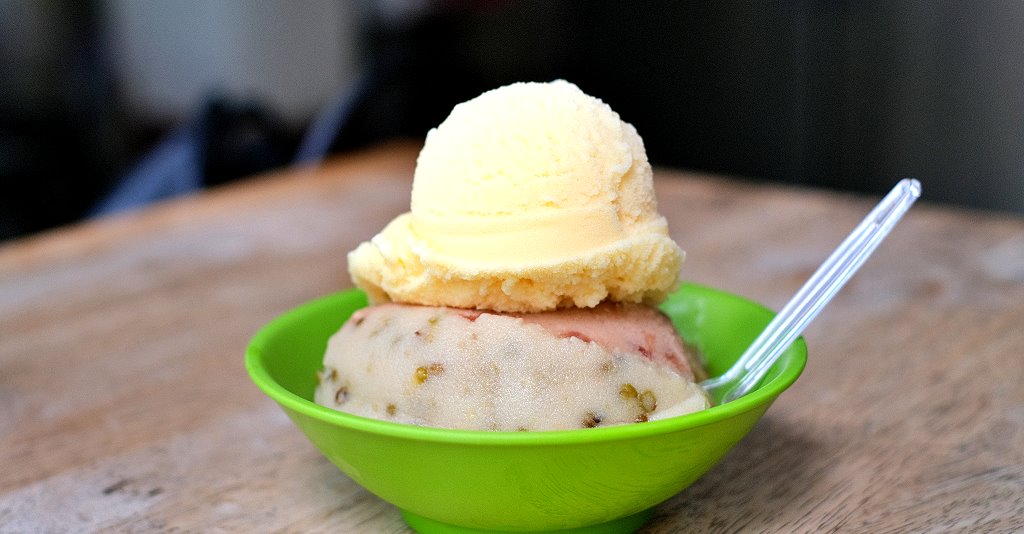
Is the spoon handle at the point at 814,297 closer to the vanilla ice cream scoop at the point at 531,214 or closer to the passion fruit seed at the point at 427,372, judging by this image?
the vanilla ice cream scoop at the point at 531,214

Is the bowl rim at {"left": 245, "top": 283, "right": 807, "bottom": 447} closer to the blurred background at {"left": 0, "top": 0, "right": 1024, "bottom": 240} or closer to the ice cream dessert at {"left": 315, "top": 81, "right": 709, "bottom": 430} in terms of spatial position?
the ice cream dessert at {"left": 315, "top": 81, "right": 709, "bottom": 430}

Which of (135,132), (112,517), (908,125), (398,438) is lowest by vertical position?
(908,125)

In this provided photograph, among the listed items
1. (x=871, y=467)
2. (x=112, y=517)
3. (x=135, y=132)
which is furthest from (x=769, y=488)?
(x=135, y=132)

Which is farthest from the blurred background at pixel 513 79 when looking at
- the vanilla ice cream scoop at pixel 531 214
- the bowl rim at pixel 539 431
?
the bowl rim at pixel 539 431

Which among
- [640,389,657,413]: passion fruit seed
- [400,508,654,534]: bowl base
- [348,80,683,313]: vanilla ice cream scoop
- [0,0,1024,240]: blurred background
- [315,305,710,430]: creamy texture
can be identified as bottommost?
[0,0,1024,240]: blurred background

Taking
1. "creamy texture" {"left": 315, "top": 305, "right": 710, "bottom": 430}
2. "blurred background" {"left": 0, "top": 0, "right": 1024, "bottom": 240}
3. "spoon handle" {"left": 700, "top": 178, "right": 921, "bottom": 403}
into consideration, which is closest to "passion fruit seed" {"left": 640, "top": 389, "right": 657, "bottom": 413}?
"creamy texture" {"left": 315, "top": 305, "right": 710, "bottom": 430}

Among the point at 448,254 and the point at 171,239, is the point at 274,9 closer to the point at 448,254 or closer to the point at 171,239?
the point at 171,239
